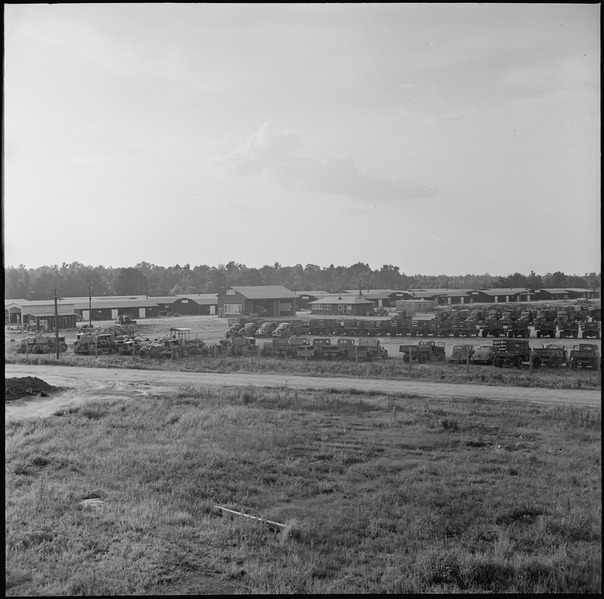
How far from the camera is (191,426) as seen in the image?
3.71 meters

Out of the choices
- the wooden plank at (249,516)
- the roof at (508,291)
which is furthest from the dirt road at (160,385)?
the wooden plank at (249,516)

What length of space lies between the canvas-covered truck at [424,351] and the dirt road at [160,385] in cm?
20

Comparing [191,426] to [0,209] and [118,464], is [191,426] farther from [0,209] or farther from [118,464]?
[0,209]

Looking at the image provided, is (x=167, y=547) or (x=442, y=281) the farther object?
(x=442, y=281)

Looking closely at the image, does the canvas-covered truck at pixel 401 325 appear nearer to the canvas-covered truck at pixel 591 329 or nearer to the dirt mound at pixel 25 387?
the canvas-covered truck at pixel 591 329

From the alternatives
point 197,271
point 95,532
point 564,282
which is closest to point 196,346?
point 197,271

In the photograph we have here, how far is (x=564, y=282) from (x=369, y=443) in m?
1.64

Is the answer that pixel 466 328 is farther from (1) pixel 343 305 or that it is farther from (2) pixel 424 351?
(1) pixel 343 305

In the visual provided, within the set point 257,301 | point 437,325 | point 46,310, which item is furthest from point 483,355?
point 46,310

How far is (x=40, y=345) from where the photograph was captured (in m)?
4.12

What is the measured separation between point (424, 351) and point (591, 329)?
1136mm

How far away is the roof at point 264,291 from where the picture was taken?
4.07 meters

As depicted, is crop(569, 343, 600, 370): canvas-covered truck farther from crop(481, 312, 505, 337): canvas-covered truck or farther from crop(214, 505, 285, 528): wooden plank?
crop(214, 505, 285, 528): wooden plank

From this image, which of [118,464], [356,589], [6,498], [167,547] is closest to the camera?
[356,589]
